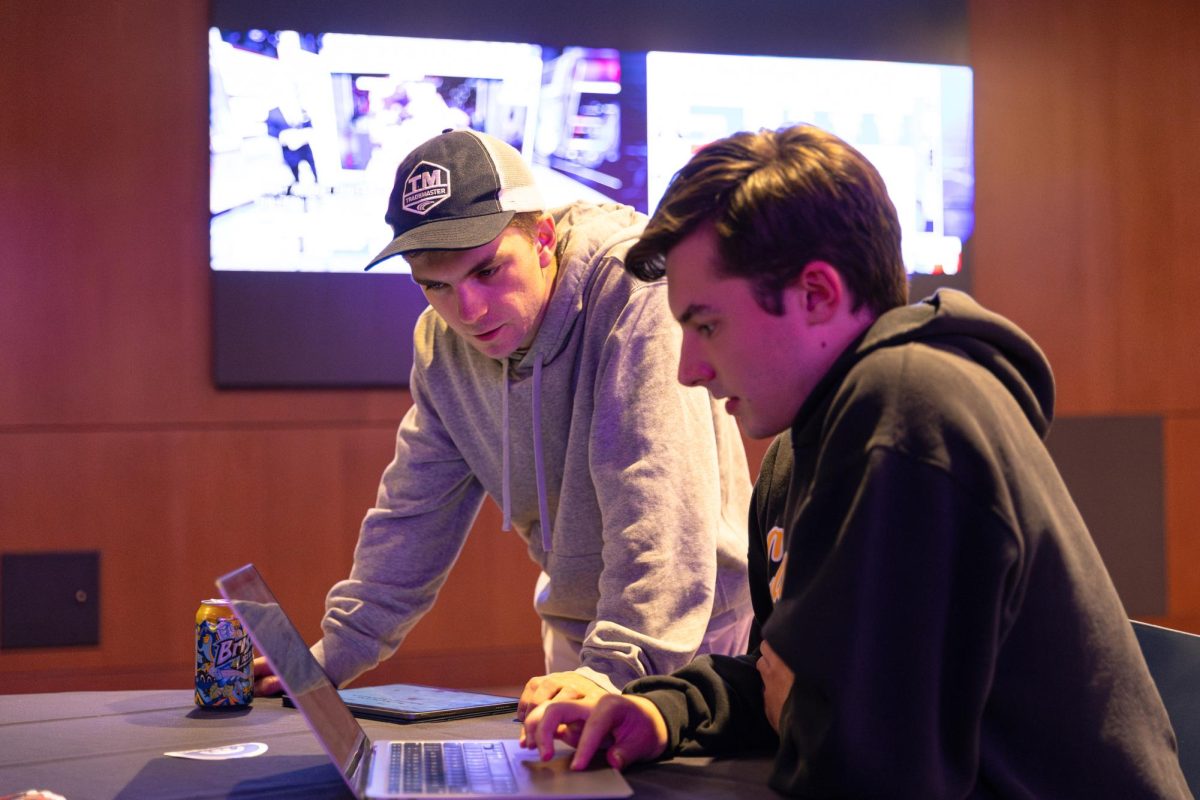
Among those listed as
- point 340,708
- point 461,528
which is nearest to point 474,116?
point 461,528

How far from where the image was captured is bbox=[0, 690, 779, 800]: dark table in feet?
3.75

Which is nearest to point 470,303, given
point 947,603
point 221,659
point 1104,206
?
point 221,659

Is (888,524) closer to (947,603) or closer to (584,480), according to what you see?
(947,603)

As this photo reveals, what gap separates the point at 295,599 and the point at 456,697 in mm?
1979

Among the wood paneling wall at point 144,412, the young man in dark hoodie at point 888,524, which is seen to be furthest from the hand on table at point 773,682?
the wood paneling wall at point 144,412

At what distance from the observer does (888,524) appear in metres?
0.93

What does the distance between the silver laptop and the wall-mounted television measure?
90.7 inches

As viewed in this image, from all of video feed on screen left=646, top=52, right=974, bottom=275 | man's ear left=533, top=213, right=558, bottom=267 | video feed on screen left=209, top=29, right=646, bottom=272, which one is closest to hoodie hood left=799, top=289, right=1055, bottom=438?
man's ear left=533, top=213, right=558, bottom=267

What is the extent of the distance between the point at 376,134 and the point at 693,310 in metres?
2.57

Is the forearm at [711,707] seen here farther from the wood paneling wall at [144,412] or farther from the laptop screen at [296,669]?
the wood paneling wall at [144,412]

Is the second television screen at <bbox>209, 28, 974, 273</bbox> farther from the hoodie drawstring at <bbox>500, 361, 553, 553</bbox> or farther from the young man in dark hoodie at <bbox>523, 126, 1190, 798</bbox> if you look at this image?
the young man in dark hoodie at <bbox>523, 126, 1190, 798</bbox>

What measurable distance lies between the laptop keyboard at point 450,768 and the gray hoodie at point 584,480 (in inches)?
11.5

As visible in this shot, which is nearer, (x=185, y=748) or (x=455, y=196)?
(x=185, y=748)

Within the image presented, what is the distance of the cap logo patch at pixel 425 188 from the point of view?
5.74 ft
